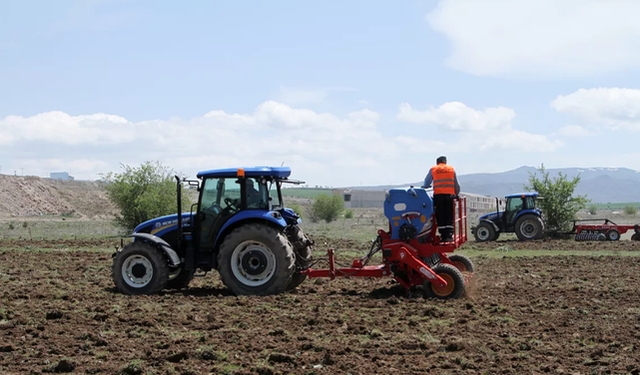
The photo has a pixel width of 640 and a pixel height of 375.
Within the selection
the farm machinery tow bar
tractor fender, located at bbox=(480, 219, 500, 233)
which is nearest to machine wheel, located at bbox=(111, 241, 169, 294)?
the farm machinery tow bar

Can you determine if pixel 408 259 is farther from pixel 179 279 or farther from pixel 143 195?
pixel 143 195

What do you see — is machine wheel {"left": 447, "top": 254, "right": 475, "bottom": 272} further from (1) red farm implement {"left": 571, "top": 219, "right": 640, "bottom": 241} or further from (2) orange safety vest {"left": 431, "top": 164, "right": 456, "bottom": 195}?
(1) red farm implement {"left": 571, "top": 219, "right": 640, "bottom": 241}

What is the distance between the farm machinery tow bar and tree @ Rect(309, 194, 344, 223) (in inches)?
1876

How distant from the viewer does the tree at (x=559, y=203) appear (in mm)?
33875

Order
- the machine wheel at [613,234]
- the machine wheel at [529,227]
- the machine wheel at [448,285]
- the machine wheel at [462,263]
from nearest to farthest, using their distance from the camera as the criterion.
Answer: the machine wheel at [448,285]
the machine wheel at [462,263]
the machine wheel at [529,227]
the machine wheel at [613,234]

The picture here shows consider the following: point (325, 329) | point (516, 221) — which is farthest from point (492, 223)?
point (325, 329)

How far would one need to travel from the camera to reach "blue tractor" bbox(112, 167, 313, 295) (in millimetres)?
11477

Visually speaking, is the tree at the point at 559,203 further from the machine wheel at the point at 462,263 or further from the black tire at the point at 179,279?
the black tire at the point at 179,279

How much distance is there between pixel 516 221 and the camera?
3002 centimetres

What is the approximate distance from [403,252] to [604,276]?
6.36 m

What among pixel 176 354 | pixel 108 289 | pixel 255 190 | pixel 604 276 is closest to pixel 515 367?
pixel 176 354

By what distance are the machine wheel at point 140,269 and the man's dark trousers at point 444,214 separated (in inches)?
195

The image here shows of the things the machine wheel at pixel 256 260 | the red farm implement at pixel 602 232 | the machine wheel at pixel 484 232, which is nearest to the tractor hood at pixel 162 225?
the machine wheel at pixel 256 260

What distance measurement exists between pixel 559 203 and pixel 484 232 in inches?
241
